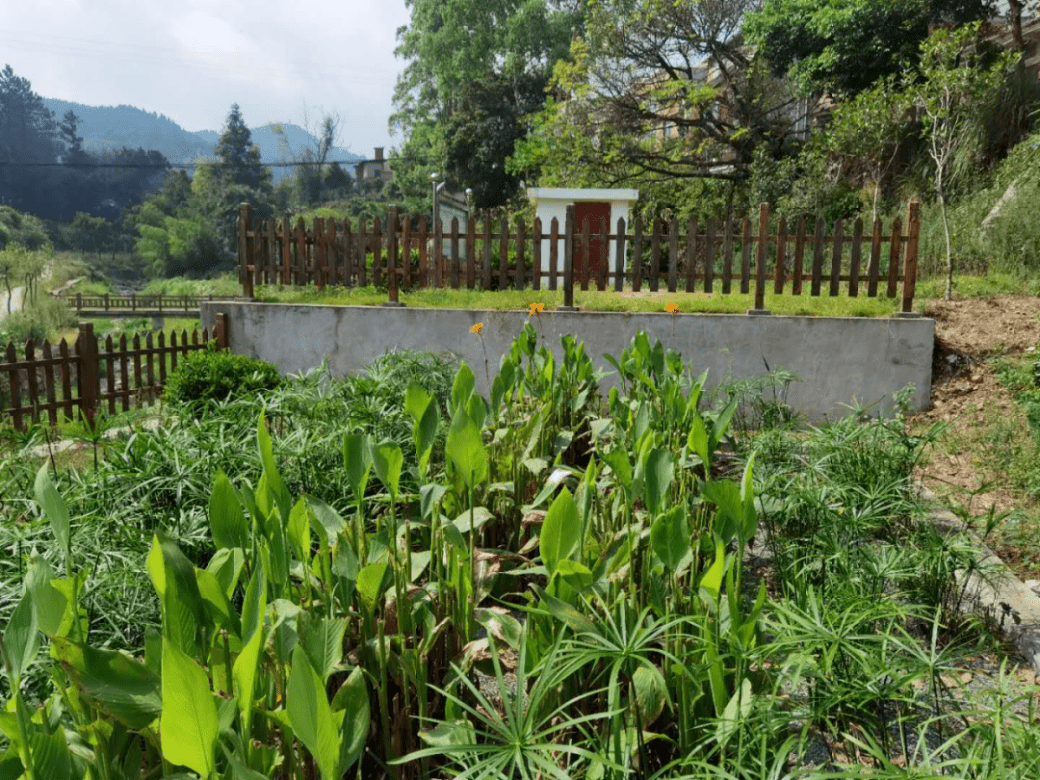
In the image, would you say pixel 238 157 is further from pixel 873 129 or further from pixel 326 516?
pixel 326 516

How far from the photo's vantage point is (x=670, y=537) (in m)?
1.57

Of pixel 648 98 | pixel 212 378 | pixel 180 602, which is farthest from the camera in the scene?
pixel 648 98

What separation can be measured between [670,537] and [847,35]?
2015 centimetres

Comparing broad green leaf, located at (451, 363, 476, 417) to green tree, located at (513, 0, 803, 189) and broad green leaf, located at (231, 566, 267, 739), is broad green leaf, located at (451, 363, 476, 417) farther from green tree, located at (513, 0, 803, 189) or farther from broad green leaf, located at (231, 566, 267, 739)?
green tree, located at (513, 0, 803, 189)

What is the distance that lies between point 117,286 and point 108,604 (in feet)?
296

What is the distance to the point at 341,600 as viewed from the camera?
1708 mm

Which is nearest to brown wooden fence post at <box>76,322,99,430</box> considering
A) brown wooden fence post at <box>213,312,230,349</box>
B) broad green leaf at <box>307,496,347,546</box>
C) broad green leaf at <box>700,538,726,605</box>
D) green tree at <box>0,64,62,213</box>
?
brown wooden fence post at <box>213,312,230,349</box>

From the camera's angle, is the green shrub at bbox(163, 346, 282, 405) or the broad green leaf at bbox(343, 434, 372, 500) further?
the green shrub at bbox(163, 346, 282, 405)

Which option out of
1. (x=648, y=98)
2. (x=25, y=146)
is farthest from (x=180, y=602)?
(x=25, y=146)

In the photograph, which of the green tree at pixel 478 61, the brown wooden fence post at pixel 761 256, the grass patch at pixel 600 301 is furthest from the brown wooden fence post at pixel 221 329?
the green tree at pixel 478 61

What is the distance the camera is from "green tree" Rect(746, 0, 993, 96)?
1786cm

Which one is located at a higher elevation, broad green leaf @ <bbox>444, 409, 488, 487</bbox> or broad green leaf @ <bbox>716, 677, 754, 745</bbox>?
broad green leaf @ <bbox>444, 409, 488, 487</bbox>

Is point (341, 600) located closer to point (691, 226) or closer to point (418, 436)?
point (418, 436)

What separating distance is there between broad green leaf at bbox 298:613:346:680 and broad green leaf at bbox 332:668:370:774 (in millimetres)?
48
